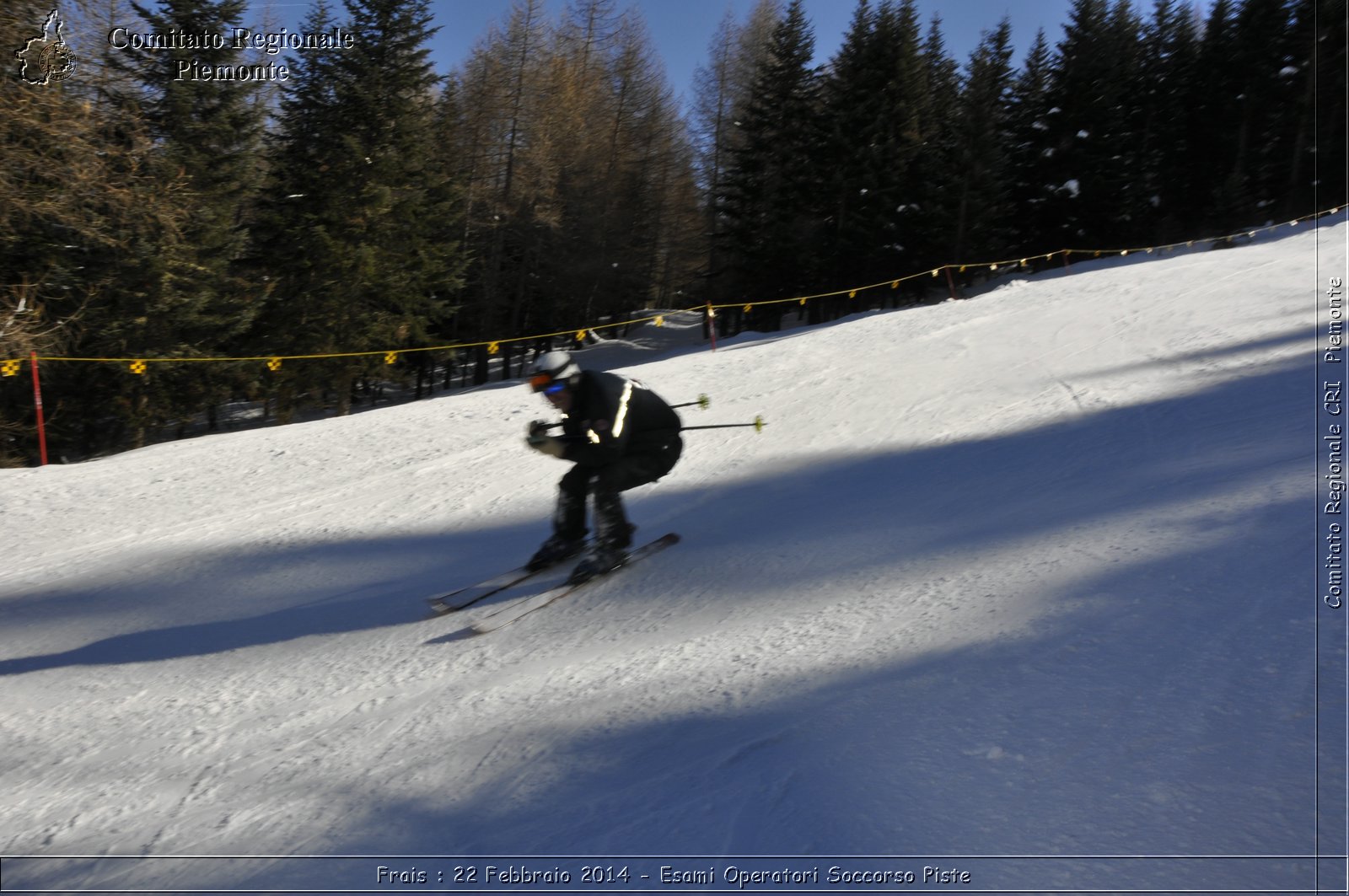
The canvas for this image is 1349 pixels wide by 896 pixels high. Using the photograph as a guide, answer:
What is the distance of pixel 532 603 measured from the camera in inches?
253

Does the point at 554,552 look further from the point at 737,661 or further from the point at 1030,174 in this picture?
the point at 1030,174

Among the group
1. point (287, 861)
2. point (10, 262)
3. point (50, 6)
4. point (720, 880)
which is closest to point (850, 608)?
point (720, 880)

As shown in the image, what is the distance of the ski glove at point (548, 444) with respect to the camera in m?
6.69

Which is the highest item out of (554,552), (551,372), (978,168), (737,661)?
(978,168)

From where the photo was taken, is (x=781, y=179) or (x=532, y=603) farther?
(x=781, y=179)

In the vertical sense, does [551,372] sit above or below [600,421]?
above

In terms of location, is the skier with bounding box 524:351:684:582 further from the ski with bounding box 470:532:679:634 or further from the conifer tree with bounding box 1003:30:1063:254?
the conifer tree with bounding box 1003:30:1063:254

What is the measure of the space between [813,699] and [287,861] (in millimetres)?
2464

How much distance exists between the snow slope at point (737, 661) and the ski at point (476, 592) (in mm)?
184

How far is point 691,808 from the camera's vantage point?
362cm

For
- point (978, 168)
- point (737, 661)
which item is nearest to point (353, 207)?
point (978, 168)
